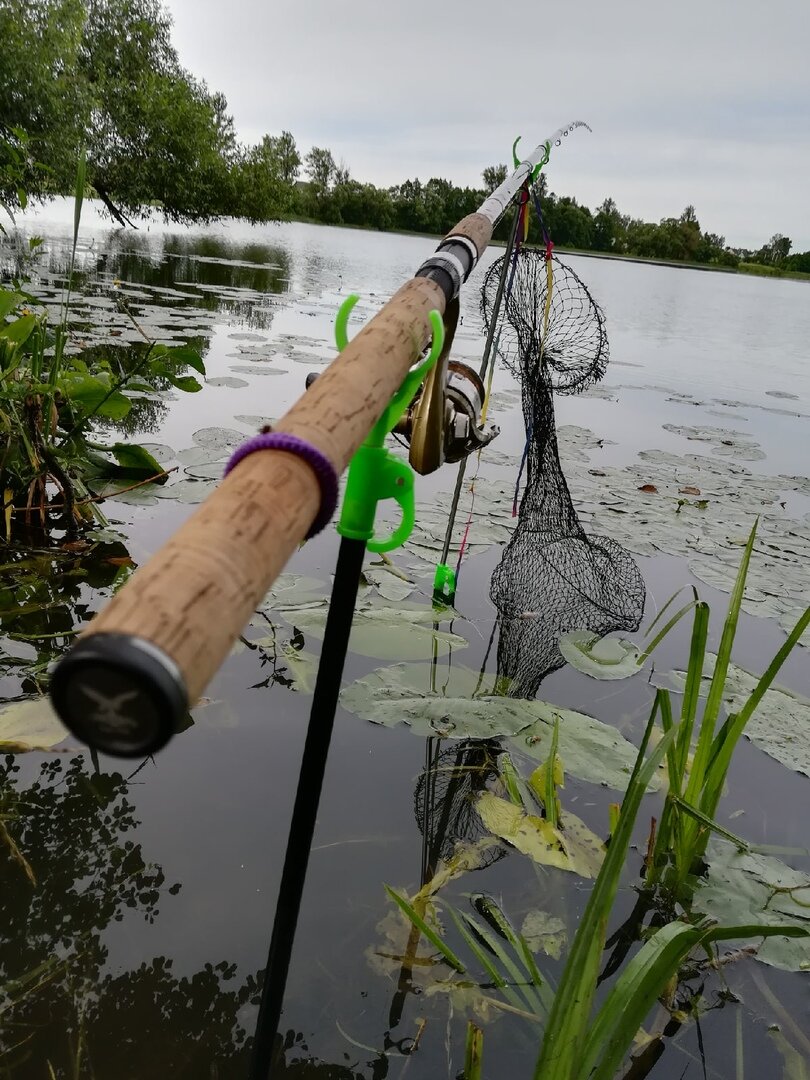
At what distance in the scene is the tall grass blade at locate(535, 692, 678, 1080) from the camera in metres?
0.94

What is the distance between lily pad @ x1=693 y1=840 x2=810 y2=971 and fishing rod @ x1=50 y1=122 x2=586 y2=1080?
1.00 meters

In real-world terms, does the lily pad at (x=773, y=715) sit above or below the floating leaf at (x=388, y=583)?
below

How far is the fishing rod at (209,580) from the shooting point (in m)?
0.33

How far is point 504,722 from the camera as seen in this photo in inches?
77.0

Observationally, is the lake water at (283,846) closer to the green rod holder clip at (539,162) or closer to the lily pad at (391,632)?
the lily pad at (391,632)

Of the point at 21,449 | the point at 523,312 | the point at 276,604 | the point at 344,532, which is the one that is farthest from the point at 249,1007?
the point at 523,312

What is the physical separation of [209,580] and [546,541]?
8.13 feet

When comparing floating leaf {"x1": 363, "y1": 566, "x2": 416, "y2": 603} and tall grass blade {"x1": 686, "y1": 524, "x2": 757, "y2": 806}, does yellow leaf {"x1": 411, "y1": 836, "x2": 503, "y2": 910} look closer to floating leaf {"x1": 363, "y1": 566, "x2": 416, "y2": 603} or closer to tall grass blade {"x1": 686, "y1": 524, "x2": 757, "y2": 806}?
tall grass blade {"x1": 686, "y1": 524, "x2": 757, "y2": 806}

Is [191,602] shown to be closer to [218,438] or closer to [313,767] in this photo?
[313,767]

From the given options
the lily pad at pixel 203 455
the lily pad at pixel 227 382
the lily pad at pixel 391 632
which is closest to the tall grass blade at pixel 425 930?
the lily pad at pixel 391 632

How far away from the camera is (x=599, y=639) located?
2652mm

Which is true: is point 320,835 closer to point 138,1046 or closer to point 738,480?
point 138,1046

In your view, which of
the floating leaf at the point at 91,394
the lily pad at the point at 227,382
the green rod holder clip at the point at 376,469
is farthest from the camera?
the lily pad at the point at 227,382

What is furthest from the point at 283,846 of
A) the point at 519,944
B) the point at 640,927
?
the point at 640,927
